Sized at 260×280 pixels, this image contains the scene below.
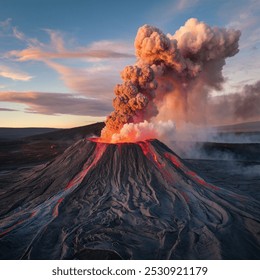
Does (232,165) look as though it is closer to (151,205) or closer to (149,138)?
(149,138)

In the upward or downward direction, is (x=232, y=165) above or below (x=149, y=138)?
below

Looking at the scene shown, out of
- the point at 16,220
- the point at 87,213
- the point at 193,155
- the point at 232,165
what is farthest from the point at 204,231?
the point at 193,155

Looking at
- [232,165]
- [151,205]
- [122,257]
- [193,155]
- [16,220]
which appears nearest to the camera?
[122,257]
